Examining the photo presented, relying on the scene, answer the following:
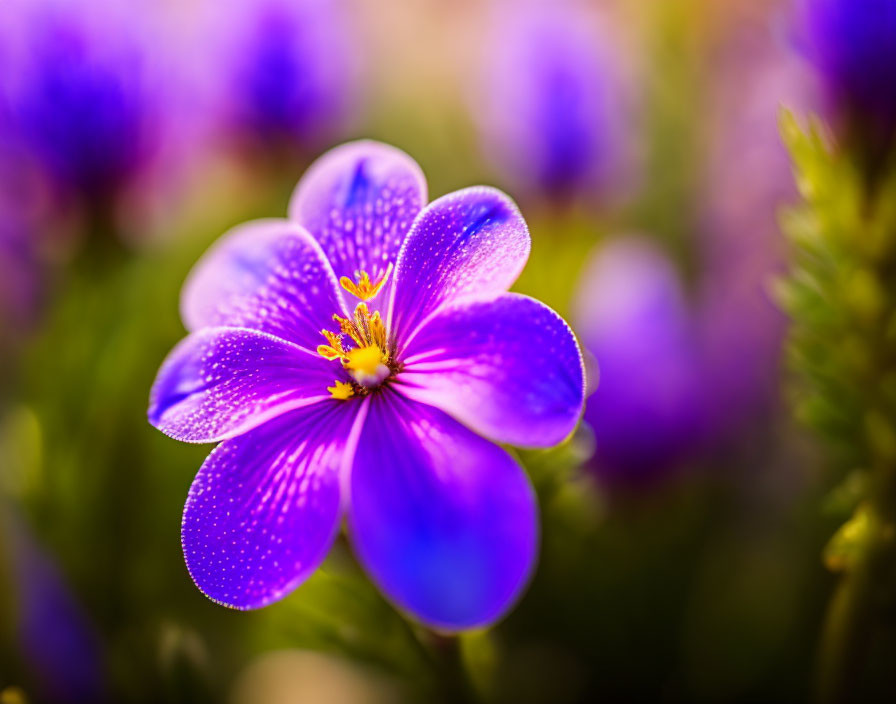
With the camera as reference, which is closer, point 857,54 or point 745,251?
point 857,54

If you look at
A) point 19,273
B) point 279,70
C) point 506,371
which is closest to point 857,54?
point 506,371

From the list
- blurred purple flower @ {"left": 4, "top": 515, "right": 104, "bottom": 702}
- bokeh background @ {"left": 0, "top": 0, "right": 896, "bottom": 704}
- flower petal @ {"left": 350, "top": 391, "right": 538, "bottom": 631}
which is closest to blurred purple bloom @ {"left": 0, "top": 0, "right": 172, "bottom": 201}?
bokeh background @ {"left": 0, "top": 0, "right": 896, "bottom": 704}

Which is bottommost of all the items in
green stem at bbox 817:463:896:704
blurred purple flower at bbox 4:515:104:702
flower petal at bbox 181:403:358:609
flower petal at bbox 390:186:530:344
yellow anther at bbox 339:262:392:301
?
blurred purple flower at bbox 4:515:104:702

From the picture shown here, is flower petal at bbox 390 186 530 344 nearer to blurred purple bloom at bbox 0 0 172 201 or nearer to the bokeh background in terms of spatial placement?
the bokeh background

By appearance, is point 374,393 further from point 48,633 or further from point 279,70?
point 279,70

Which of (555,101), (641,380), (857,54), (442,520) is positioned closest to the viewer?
(442,520)

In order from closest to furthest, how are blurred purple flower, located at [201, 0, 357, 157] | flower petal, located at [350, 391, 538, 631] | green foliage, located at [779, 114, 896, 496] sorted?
flower petal, located at [350, 391, 538, 631]
green foliage, located at [779, 114, 896, 496]
blurred purple flower, located at [201, 0, 357, 157]
